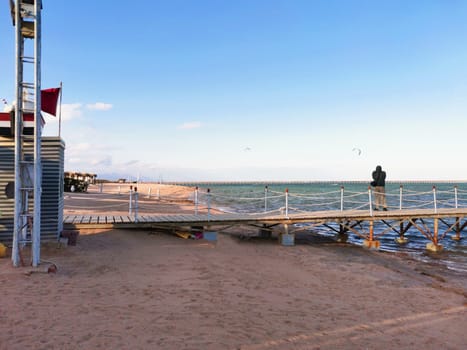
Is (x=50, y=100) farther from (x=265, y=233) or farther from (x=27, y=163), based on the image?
(x=265, y=233)

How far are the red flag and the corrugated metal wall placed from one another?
0.88 m

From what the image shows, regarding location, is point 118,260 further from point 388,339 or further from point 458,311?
point 458,311

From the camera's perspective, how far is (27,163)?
7836 millimetres

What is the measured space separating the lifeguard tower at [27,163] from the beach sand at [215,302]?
830 mm

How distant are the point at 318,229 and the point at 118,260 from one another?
13978 millimetres

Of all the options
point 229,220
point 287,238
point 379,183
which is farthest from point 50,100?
point 379,183

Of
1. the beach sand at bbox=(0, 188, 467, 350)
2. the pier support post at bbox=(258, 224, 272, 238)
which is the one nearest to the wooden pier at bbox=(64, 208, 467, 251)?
the pier support post at bbox=(258, 224, 272, 238)

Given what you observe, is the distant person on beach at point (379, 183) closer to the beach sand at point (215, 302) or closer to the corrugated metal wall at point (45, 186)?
the beach sand at point (215, 302)

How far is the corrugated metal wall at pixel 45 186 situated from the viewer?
31.3 ft

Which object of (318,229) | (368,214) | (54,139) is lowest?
(318,229)

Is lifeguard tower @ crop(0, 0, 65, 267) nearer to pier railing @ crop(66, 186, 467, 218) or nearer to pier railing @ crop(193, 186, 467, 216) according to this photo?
pier railing @ crop(66, 186, 467, 218)

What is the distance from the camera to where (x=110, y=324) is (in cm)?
512

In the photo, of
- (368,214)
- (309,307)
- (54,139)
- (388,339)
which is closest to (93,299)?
(309,307)

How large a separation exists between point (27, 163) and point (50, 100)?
2.48 m
